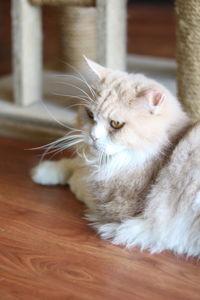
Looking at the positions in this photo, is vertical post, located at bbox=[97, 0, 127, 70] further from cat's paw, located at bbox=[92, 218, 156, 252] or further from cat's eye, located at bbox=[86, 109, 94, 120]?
cat's paw, located at bbox=[92, 218, 156, 252]

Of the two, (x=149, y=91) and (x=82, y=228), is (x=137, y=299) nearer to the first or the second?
(x=82, y=228)

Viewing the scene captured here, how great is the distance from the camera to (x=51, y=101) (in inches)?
93.1

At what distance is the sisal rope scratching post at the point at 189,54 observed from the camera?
1678 mm

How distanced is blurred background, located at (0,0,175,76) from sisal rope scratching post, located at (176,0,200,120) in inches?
42.2

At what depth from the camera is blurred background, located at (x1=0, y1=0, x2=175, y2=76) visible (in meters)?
3.49

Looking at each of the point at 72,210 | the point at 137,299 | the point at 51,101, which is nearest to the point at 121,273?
the point at 137,299

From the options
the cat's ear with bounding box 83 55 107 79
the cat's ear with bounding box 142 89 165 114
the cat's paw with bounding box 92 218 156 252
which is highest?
the cat's ear with bounding box 83 55 107 79

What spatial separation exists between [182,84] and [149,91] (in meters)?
0.69

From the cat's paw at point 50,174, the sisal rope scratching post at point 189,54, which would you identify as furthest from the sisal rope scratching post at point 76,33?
the cat's paw at point 50,174

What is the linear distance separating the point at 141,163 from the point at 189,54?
65 centimetres

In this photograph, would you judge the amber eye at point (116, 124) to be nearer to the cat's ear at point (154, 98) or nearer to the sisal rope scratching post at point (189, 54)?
the cat's ear at point (154, 98)

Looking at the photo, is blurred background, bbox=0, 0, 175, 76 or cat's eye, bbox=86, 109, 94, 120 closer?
cat's eye, bbox=86, 109, 94, 120

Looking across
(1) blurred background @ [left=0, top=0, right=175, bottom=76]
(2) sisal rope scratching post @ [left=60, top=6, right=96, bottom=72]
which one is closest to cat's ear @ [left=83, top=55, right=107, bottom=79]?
(2) sisal rope scratching post @ [left=60, top=6, right=96, bottom=72]

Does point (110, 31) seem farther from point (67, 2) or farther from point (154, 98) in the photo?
point (154, 98)
